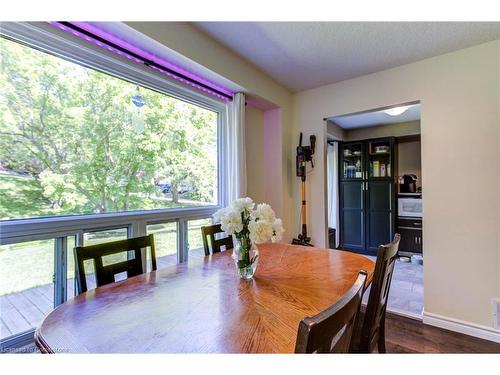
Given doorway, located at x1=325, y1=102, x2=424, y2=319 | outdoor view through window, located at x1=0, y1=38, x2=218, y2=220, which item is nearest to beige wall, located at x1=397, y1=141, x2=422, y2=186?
doorway, located at x1=325, y1=102, x2=424, y2=319

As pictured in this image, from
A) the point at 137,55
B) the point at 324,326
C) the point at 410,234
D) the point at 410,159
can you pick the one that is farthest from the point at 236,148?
the point at 410,159

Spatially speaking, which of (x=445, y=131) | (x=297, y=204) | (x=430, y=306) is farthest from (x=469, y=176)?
(x=297, y=204)

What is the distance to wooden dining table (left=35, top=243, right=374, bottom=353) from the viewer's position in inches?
29.8

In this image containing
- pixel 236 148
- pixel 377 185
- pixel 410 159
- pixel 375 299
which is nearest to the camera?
pixel 375 299

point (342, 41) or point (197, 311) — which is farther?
point (342, 41)

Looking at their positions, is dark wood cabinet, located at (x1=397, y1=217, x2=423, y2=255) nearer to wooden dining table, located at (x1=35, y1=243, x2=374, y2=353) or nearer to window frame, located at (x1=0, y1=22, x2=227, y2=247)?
wooden dining table, located at (x1=35, y1=243, x2=374, y2=353)

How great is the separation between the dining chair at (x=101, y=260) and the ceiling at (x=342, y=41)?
1.67m

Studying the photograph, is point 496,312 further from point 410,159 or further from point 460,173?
point 410,159

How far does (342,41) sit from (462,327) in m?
2.69

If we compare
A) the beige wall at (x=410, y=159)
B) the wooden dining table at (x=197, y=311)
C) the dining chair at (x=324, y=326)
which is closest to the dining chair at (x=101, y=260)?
the wooden dining table at (x=197, y=311)

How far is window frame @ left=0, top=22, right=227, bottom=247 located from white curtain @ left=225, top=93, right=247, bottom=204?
0.33 metres

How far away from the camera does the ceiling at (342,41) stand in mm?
1918

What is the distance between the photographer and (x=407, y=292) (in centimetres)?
296

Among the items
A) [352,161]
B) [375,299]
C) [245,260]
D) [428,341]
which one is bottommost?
[428,341]
